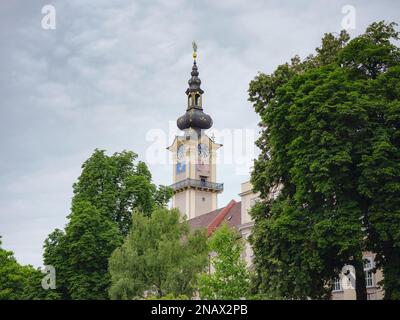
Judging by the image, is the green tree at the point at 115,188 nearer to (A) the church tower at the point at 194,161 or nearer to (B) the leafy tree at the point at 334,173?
(B) the leafy tree at the point at 334,173

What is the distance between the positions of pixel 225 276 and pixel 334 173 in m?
11.9

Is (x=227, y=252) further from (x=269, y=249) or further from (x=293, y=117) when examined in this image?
(x=293, y=117)

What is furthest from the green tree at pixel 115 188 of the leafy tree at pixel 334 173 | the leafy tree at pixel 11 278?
the leafy tree at pixel 334 173

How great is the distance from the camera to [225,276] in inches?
1404

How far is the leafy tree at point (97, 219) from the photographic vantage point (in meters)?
41.9

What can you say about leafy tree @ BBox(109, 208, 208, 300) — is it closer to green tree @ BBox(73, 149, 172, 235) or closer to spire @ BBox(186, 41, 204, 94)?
green tree @ BBox(73, 149, 172, 235)

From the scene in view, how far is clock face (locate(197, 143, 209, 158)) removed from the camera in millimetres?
94438

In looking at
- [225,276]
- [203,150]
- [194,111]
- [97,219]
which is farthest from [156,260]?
[194,111]

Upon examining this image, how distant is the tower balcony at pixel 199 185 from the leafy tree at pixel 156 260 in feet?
161
